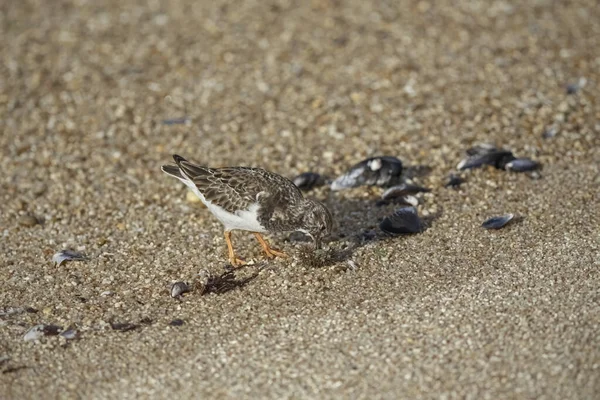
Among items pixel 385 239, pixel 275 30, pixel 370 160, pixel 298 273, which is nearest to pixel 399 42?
pixel 275 30

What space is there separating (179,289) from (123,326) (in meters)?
0.56

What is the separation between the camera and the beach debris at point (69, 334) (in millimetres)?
5453

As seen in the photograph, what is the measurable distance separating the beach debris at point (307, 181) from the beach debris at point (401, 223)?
1098mm

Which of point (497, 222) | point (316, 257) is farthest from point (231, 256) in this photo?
point (497, 222)

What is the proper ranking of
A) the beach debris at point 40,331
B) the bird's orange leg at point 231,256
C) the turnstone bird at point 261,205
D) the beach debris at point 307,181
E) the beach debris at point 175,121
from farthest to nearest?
the beach debris at point 175,121, the beach debris at point 307,181, the bird's orange leg at point 231,256, the turnstone bird at point 261,205, the beach debris at point 40,331

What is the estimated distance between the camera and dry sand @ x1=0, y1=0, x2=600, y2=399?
16.6 feet

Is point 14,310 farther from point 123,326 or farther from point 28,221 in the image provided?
point 28,221

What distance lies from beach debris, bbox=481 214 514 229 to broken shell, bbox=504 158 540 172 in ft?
2.97

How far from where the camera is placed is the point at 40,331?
5.50 metres

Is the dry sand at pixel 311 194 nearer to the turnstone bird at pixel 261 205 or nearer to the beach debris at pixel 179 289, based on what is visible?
the beach debris at pixel 179 289

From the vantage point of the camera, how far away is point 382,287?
5.85m

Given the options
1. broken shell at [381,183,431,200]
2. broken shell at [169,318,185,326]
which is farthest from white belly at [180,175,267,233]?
broken shell at [381,183,431,200]

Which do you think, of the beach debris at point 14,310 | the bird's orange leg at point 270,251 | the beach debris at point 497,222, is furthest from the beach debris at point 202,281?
the beach debris at point 497,222

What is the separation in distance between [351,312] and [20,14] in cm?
815
